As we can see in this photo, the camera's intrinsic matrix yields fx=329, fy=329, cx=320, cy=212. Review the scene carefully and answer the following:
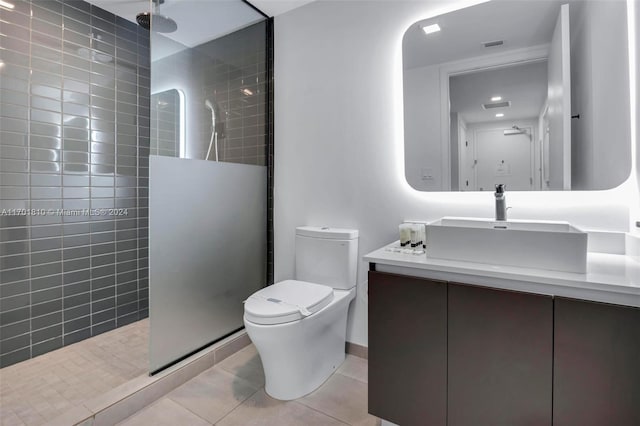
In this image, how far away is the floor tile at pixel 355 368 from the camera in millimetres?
1916

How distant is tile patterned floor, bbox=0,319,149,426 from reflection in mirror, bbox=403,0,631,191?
2025 millimetres

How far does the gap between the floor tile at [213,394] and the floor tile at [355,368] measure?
0.54 metres

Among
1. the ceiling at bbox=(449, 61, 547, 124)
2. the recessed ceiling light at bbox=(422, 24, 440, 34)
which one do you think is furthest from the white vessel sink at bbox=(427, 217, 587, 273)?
the recessed ceiling light at bbox=(422, 24, 440, 34)

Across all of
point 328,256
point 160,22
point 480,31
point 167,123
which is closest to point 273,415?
point 328,256

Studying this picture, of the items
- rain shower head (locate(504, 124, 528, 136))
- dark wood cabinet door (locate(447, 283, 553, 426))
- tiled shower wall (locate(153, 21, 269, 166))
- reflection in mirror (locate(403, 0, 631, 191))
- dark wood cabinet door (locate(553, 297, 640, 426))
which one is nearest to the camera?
dark wood cabinet door (locate(553, 297, 640, 426))

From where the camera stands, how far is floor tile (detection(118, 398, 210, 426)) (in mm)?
1522

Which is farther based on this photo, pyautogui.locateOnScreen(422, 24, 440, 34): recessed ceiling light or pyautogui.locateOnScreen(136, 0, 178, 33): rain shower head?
pyautogui.locateOnScreen(422, 24, 440, 34): recessed ceiling light

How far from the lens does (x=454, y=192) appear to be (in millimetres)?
1811

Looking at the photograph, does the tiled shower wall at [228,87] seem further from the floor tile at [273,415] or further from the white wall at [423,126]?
the floor tile at [273,415]

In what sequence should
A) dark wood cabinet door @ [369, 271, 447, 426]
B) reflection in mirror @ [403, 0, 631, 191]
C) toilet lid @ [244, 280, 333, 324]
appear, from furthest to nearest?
toilet lid @ [244, 280, 333, 324], reflection in mirror @ [403, 0, 631, 191], dark wood cabinet door @ [369, 271, 447, 426]

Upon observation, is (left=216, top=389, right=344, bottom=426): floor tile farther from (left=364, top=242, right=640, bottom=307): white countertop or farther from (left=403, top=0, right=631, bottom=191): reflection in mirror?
(left=403, top=0, right=631, bottom=191): reflection in mirror

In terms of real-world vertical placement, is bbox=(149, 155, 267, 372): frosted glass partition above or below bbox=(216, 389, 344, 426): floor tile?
above

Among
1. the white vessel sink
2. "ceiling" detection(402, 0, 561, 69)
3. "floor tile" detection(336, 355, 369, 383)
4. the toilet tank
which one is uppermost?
"ceiling" detection(402, 0, 561, 69)

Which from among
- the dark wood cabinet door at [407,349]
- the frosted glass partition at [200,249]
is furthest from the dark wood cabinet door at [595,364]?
the frosted glass partition at [200,249]
